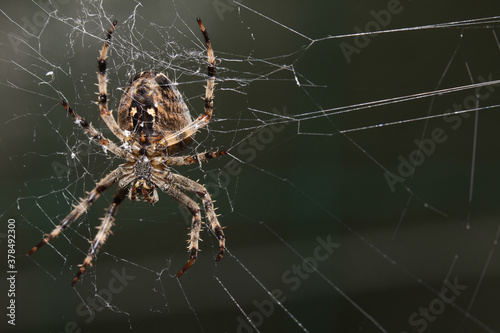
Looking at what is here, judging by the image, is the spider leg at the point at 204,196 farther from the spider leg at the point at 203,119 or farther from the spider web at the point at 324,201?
the spider web at the point at 324,201

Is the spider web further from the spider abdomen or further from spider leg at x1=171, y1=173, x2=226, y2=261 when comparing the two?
the spider abdomen

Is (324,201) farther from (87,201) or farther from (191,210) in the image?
(87,201)

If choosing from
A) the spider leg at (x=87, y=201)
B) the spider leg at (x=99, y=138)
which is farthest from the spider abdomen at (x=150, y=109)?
the spider leg at (x=87, y=201)

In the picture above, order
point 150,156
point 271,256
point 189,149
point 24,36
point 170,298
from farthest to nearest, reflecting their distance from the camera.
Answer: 1. point 271,256
2. point 170,298
3. point 24,36
4. point 189,149
5. point 150,156

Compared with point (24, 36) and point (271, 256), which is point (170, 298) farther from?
point (24, 36)

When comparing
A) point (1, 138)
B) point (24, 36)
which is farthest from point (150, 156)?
point (1, 138)

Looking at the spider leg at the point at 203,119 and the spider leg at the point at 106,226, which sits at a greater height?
the spider leg at the point at 203,119

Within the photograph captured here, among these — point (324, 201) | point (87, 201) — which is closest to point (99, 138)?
point (87, 201)
